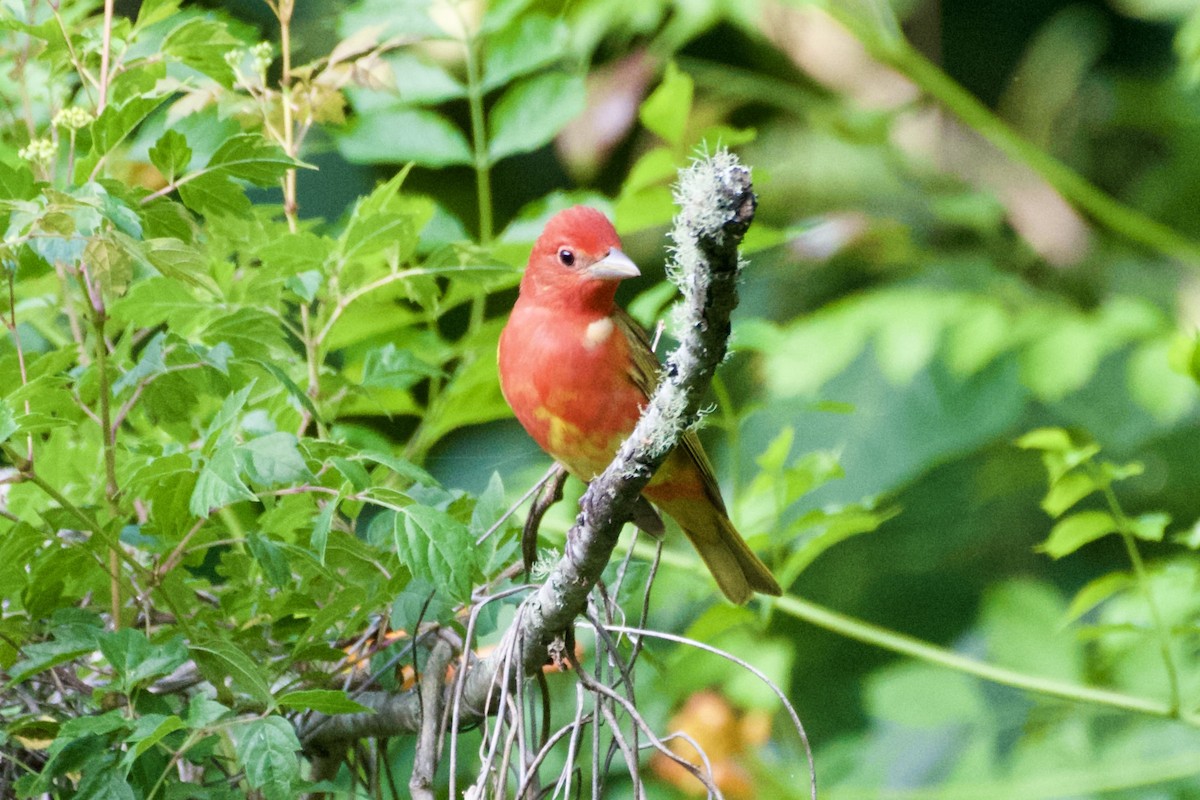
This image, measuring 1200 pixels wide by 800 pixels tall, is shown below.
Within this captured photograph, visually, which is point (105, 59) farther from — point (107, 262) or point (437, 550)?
point (437, 550)

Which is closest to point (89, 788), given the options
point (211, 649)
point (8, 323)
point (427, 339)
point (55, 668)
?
point (211, 649)

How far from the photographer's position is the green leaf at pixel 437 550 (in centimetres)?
107

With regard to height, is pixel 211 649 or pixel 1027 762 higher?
pixel 211 649

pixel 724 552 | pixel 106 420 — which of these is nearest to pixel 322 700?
pixel 106 420

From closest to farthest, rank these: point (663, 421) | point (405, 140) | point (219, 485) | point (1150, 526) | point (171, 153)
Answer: point (663, 421)
point (219, 485)
point (171, 153)
point (1150, 526)
point (405, 140)

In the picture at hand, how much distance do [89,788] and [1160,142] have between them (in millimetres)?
3100

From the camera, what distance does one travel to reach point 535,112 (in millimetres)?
1797

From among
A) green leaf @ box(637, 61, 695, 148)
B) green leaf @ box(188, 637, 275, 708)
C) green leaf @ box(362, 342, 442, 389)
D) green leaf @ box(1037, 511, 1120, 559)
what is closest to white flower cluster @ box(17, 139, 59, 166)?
green leaf @ box(362, 342, 442, 389)

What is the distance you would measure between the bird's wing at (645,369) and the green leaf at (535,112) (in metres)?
0.34

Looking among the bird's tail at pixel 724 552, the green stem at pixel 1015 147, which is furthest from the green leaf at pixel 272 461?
the green stem at pixel 1015 147

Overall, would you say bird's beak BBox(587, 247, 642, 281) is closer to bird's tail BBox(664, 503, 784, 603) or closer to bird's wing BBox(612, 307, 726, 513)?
bird's wing BBox(612, 307, 726, 513)

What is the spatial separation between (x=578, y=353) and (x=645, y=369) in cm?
8

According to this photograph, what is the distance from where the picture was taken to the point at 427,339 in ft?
5.90

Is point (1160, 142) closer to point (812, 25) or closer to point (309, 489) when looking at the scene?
point (812, 25)
